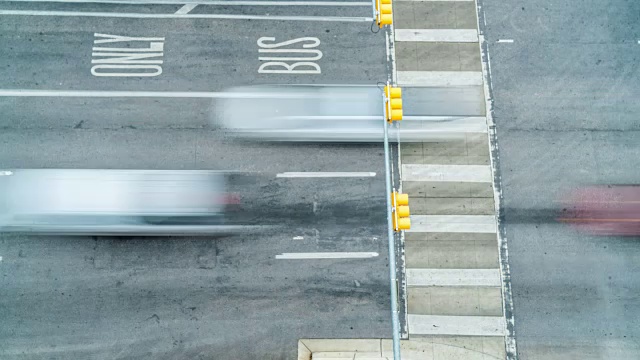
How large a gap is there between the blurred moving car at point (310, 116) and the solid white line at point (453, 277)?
4.97m

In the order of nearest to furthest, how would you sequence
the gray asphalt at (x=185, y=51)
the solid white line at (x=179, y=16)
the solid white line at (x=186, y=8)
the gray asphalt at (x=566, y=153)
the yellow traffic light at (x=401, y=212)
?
the yellow traffic light at (x=401, y=212), the gray asphalt at (x=566, y=153), the gray asphalt at (x=185, y=51), the solid white line at (x=179, y=16), the solid white line at (x=186, y=8)

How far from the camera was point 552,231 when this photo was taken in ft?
60.2

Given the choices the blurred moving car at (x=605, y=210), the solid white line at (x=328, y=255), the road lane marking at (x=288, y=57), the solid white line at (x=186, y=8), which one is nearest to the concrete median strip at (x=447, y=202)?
the solid white line at (x=328, y=255)

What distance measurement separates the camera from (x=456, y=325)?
1750 centimetres

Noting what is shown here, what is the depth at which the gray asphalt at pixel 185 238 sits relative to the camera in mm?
17281

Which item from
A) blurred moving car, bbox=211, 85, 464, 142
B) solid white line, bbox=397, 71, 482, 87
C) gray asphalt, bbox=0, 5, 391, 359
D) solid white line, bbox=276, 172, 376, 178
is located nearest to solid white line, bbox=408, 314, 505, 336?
gray asphalt, bbox=0, 5, 391, 359

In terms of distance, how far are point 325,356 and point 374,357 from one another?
5.41 ft

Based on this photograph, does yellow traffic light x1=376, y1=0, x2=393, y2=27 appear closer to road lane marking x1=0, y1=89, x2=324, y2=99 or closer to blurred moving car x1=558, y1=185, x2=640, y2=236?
road lane marking x1=0, y1=89, x2=324, y2=99

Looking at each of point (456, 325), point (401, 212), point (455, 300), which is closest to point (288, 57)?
point (401, 212)

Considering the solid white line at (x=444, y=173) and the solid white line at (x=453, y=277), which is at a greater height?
the solid white line at (x=444, y=173)

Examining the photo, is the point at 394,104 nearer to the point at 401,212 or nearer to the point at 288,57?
the point at 401,212

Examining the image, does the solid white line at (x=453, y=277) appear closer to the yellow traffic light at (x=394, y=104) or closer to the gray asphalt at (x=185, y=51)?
the yellow traffic light at (x=394, y=104)

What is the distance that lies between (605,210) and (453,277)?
20.6 feet

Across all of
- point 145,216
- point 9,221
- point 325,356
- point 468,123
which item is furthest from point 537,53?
point 9,221
